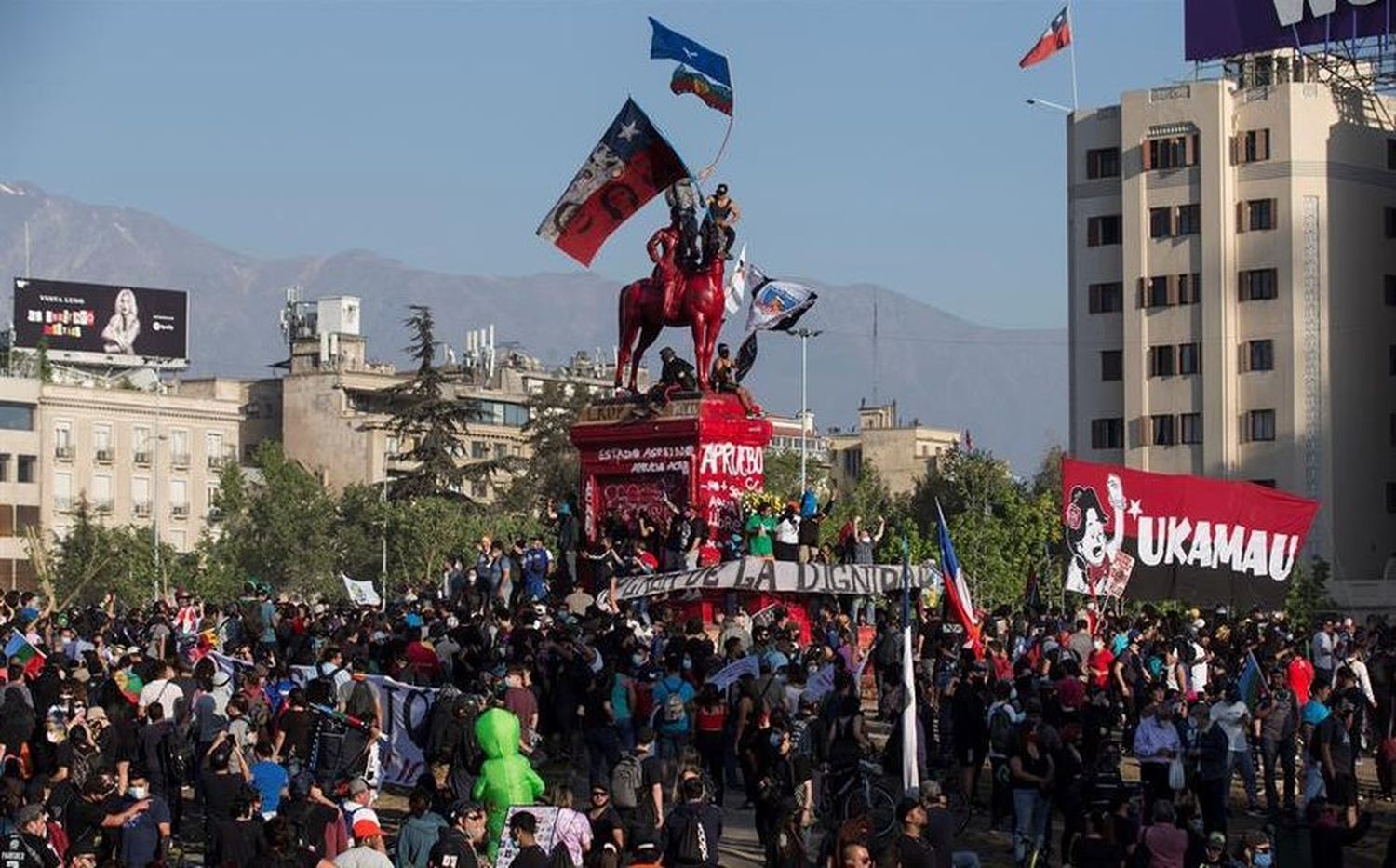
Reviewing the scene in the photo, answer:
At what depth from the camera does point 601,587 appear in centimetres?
4750

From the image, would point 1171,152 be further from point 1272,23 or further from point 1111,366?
point 1111,366

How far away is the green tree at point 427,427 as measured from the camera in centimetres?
12244

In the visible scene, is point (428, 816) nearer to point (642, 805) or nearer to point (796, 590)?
point (642, 805)

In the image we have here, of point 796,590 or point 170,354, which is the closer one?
point 796,590

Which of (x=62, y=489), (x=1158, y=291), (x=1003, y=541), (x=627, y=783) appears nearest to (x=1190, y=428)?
(x=1158, y=291)

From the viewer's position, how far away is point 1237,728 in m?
32.6

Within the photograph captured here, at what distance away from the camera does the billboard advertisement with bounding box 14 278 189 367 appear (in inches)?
5669

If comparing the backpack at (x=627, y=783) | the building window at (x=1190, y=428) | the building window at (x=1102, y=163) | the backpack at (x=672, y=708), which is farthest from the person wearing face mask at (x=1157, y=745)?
the building window at (x=1102, y=163)

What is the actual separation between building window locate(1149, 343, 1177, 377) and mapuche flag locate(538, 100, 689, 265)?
50.6 meters

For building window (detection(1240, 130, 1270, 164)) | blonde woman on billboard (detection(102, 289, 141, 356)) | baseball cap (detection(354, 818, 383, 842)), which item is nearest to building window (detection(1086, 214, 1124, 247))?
building window (detection(1240, 130, 1270, 164))

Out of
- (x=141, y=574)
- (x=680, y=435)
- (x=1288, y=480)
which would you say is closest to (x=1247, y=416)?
(x=1288, y=480)

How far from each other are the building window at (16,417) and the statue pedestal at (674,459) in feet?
283

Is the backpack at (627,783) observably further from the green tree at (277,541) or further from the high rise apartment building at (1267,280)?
the green tree at (277,541)

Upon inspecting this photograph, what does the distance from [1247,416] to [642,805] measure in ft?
249
